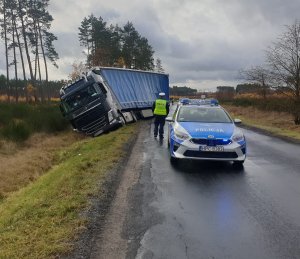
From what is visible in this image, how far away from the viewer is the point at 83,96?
2052 cm

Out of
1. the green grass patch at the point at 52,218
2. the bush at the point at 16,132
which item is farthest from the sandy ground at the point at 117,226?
the bush at the point at 16,132

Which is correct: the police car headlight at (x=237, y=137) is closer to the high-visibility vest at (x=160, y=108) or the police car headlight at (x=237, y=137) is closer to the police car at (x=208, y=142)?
the police car at (x=208, y=142)

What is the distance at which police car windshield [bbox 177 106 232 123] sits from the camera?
11523 mm

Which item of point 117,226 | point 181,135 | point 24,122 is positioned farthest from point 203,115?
point 24,122

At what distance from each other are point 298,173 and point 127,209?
5017 mm

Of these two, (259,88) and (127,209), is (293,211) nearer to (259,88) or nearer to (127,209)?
(127,209)

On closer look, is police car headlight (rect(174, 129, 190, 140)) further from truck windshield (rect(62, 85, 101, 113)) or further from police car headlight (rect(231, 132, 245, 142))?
truck windshield (rect(62, 85, 101, 113))

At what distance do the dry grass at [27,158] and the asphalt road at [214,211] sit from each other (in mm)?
4125

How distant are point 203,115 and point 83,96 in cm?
1008

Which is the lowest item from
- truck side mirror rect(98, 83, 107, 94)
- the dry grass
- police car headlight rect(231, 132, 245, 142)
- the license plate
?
the dry grass

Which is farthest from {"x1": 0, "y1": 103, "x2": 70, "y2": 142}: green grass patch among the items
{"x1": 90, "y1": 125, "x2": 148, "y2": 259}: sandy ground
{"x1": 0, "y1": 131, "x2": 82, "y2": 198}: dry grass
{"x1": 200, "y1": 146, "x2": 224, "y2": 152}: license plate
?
{"x1": 200, "y1": 146, "x2": 224, "y2": 152}: license plate

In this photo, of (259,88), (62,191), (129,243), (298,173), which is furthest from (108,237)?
(259,88)

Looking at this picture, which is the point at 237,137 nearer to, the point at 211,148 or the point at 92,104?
the point at 211,148

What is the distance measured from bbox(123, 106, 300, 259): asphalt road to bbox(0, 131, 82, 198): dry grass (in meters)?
4.12
